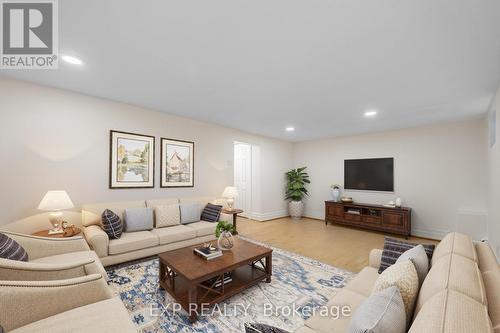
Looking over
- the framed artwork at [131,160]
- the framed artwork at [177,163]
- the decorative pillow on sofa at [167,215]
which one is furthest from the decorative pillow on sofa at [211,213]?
the framed artwork at [131,160]

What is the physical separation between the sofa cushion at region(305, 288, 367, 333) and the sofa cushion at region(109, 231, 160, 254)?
2.55 metres

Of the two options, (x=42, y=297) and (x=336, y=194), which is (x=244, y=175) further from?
(x=42, y=297)

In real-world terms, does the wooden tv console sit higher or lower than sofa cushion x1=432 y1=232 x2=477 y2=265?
lower

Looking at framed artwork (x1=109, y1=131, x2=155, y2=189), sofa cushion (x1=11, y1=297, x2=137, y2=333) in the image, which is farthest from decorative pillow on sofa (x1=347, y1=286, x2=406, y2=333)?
framed artwork (x1=109, y1=131, x2=155, y2=189)

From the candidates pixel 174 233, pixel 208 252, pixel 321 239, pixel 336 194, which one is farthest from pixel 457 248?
pixel 336 194

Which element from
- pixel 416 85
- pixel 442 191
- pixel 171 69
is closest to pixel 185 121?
pixel 171 69

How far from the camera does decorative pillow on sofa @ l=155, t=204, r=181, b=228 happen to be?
350 centimetres

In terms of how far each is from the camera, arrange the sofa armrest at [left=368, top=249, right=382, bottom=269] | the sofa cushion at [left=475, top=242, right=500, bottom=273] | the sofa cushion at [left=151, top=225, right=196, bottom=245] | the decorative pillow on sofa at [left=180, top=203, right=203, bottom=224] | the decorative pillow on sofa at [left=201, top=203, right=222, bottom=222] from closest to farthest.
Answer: the sofa cushion at [left=475, top=242, right=500, bottom=273] → the sofa armrest at [left=368, top=249, right=382, bottom=269] → the sofa cushion at [left=151, top=225, right=196, bottom=245] → the decorative pillow on sofa at [left=180, top=203, right=203, bottom=224] → the decorative pillow on sofa at [left=201, top=203, right=222, bottom=222]

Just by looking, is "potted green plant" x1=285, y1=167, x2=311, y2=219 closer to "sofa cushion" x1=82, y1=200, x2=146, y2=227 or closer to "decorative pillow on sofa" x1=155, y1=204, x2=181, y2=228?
"decorative pillow on sofa" x1=155, y1=204, x2=181, y2=228

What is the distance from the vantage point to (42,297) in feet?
4.09

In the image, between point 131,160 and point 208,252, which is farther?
point 131,160

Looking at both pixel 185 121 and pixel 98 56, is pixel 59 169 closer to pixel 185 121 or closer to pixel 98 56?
pixel 98 56

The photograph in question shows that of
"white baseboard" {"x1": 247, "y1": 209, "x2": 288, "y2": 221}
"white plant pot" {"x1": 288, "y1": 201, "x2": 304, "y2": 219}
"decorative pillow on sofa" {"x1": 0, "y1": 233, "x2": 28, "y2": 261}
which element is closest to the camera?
"decorative pillow on sofa" {"x1": 0, "y1": 233, "x2": 28, "y2": 261}

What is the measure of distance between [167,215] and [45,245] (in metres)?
1.60
